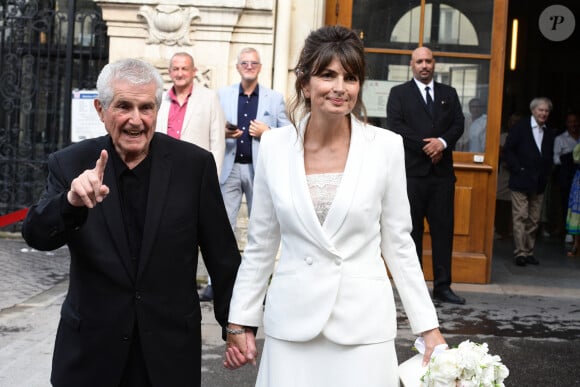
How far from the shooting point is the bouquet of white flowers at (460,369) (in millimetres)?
3209

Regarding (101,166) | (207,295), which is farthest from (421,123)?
(101,166)

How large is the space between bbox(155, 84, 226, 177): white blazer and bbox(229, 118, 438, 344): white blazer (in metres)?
4.35

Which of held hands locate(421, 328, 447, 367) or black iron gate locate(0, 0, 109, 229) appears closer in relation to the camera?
held hands locate(421, 328, 447, 367)

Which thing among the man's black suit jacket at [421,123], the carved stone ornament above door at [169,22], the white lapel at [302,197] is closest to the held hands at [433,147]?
the man's black suit jacket at [421,123]

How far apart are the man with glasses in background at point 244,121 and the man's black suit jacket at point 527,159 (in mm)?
4448

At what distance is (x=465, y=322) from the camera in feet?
26.5

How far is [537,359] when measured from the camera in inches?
272

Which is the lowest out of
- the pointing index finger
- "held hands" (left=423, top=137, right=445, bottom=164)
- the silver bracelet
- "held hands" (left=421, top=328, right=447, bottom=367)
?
the silver bracelet

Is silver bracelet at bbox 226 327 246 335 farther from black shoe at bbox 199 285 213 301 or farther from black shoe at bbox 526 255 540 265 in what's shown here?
black shoe at bbox 526 255 540 265

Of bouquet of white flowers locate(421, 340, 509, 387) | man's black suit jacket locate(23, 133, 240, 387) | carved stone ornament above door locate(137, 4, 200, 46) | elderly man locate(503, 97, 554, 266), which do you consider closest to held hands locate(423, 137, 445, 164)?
carved stone ornament above door locate(137, 4, 200, 46)

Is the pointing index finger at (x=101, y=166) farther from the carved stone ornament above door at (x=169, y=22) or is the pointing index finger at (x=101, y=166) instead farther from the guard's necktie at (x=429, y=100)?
the carved stone ornament above door at (x=169, y=22)

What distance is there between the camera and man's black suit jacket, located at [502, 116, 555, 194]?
39.4 feet

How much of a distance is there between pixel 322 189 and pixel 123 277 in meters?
0.75

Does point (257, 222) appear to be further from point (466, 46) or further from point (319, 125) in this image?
point (466, 46)
